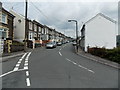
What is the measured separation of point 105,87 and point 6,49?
19.1m

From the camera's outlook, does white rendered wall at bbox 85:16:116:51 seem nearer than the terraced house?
No

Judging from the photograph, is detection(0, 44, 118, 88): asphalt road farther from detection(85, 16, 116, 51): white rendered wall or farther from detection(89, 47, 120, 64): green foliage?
detection(85, 16, 116, 51): white rendered wall

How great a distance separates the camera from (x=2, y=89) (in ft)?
21.3

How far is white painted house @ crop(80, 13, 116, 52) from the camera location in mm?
33875

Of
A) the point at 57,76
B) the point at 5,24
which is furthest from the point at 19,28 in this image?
the point at 57,76

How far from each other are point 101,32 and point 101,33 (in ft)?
0.69

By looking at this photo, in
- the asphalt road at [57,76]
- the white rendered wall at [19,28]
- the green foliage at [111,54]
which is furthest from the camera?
the white rendered wall at [19,28]

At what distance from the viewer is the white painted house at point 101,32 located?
3388 centimetres

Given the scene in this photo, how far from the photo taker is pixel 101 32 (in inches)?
1344

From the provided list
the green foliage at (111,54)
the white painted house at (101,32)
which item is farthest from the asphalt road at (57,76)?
the white painted house at (101,32)

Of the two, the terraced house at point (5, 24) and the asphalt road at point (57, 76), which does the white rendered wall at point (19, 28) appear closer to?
the terraced house at point (5, 24)

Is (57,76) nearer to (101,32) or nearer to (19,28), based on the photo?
(101,32)

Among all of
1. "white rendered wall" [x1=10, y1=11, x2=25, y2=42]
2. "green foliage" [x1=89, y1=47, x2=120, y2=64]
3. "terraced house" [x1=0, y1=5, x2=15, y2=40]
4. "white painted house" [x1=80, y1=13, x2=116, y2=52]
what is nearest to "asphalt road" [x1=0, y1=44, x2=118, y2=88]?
"green foliage" [x1=89, y1=47, x2=120, y2=64]

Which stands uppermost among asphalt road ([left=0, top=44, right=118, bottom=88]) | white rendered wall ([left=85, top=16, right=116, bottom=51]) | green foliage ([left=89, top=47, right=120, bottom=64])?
white rendered wall ([left=85, top=16, right=116, bottom=51])
